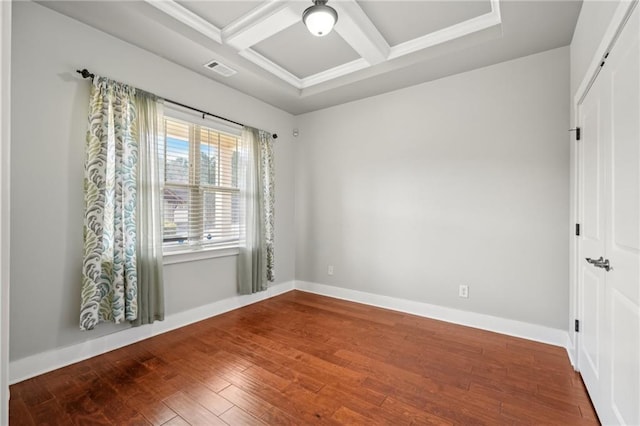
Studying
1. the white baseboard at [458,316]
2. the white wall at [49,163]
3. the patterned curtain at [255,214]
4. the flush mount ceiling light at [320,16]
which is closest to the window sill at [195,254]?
the patterned curtain at [255,214]

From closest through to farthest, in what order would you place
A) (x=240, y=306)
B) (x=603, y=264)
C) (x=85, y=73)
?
(x=603, y=264) < (x=85, y=73) < (x=240, y=306)

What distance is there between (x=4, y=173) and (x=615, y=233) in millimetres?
2465

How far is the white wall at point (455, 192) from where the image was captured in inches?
104

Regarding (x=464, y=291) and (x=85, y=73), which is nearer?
(x=85, y=73)

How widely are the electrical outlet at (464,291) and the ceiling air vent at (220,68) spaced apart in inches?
132

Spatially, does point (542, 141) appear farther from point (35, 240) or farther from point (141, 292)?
point (35, 240)

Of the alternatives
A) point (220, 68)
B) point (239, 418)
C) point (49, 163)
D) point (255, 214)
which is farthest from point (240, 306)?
point (220, 68)

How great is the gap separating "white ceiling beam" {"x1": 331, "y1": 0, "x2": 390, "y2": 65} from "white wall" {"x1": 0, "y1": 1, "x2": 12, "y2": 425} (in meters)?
2.04

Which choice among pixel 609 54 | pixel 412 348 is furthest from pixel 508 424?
pixel 609 54

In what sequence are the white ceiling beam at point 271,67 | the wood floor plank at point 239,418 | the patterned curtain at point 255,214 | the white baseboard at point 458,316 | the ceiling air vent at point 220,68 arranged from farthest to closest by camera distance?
the patterned curtain at point 255,214 < the white ceiling beam at point 271,67 < the ceiling air vent at point 220,68 < the white baseboard at point 458,316 < the wood floor plank at point 239,418

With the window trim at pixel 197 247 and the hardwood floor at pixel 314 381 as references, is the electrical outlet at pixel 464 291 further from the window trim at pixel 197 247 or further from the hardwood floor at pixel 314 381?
the window trim at pixel 197 247

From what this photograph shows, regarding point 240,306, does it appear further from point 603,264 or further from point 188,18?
point 603,264

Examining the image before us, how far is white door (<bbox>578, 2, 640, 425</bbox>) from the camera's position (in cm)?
124

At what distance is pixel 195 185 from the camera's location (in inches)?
124
